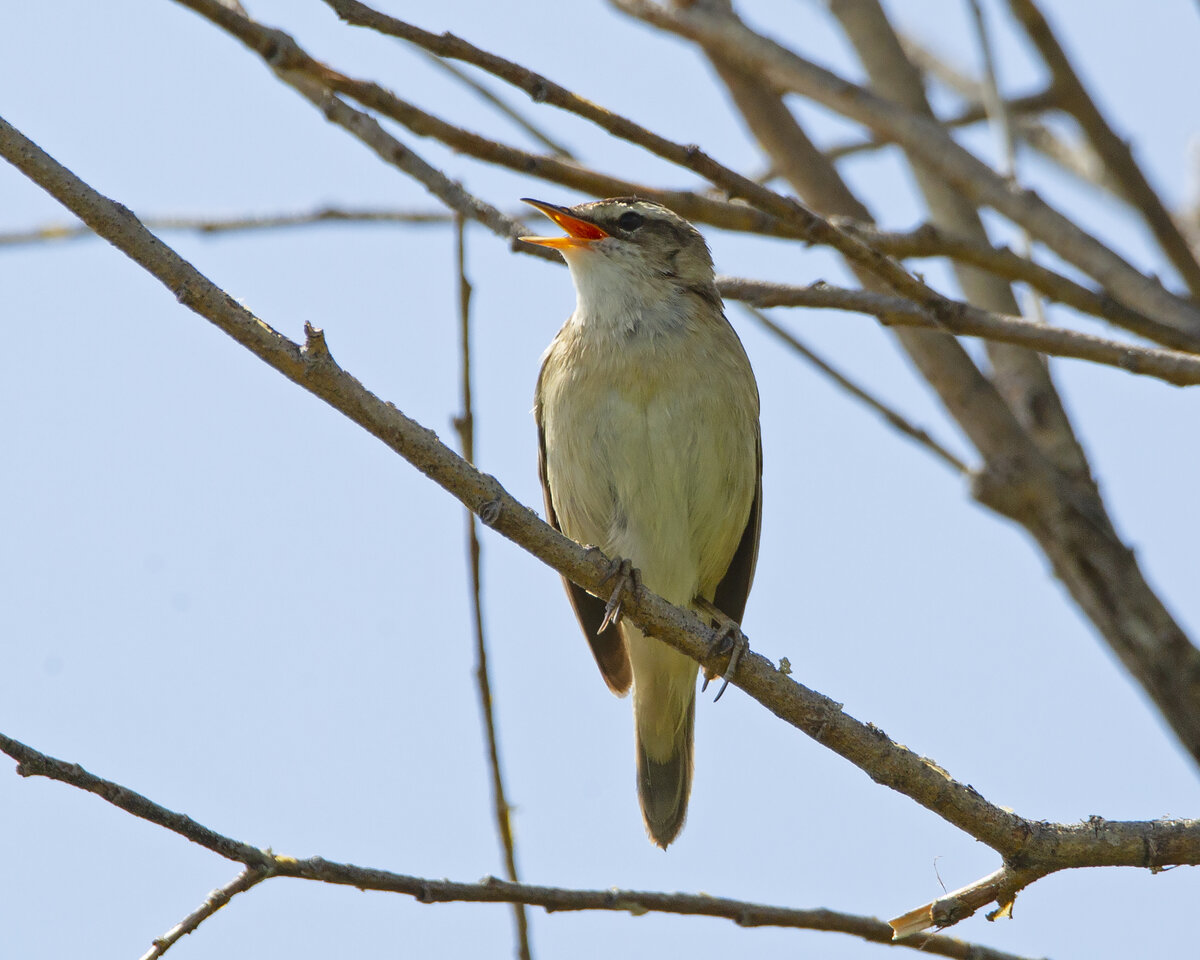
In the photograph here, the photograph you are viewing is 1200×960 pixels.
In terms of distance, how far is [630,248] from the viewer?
5387 mm

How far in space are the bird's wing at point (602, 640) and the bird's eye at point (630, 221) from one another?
2.82ft

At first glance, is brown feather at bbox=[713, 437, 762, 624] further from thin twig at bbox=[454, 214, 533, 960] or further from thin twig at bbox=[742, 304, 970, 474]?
thin twig at bbox=[454, 214, 533, 960]

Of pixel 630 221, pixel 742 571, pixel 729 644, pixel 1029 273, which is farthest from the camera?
pixel 742 571

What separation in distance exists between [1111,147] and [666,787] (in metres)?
3.14

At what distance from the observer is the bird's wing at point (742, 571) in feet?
17.9

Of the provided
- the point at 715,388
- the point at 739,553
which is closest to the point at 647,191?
the point at 715,388

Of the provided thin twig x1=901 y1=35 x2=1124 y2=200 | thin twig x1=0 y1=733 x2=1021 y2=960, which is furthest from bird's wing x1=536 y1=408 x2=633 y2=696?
thin twig x1=901 y1=35 x2=1124 y2=200

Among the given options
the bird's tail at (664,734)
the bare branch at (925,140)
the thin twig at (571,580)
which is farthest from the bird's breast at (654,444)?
the thin twig at (571,580)

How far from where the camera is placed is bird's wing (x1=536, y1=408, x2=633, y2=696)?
546cm

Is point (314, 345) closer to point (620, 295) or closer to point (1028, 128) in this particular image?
point (620, 295)

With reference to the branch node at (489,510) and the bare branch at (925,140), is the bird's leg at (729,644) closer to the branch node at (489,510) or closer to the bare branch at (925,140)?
the branch node at (489,510)

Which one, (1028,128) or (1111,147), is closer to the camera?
(1111,147)

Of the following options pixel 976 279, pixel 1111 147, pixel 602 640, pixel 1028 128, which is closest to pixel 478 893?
pixel 602 640

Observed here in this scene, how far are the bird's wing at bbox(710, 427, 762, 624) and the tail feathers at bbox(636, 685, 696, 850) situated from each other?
505mm
